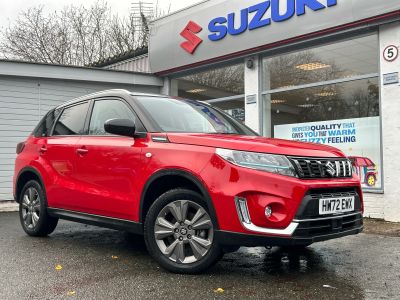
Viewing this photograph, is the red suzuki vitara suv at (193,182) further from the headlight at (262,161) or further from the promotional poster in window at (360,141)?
the promotional poster in window at (360,141)

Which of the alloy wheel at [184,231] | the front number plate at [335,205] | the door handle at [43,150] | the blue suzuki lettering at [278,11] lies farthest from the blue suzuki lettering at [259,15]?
the alloy wheel at [184,231]

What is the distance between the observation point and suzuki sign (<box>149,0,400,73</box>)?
8.33 m

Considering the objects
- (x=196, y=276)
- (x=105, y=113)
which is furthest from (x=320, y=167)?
(x=105, y=113)

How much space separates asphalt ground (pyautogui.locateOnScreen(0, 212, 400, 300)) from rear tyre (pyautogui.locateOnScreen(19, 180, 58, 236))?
0.20m

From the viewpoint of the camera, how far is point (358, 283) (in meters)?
3.91

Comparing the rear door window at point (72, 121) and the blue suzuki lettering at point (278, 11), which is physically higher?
the blue suzuki lettering at point (278, 11)

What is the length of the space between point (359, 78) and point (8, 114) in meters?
7.96

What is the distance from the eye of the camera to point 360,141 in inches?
337

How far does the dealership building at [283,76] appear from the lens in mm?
8039

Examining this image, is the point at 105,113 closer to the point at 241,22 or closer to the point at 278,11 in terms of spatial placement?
the point at 278,11

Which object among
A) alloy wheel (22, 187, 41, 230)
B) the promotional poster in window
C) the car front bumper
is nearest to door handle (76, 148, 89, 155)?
alloy wheel (22, 187, 41, 230)

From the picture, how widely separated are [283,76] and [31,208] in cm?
611

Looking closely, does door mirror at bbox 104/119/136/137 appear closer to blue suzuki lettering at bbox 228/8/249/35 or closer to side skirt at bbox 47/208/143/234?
side skirt at bbox 47/208/143/234

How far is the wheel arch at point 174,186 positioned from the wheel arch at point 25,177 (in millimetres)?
1999
